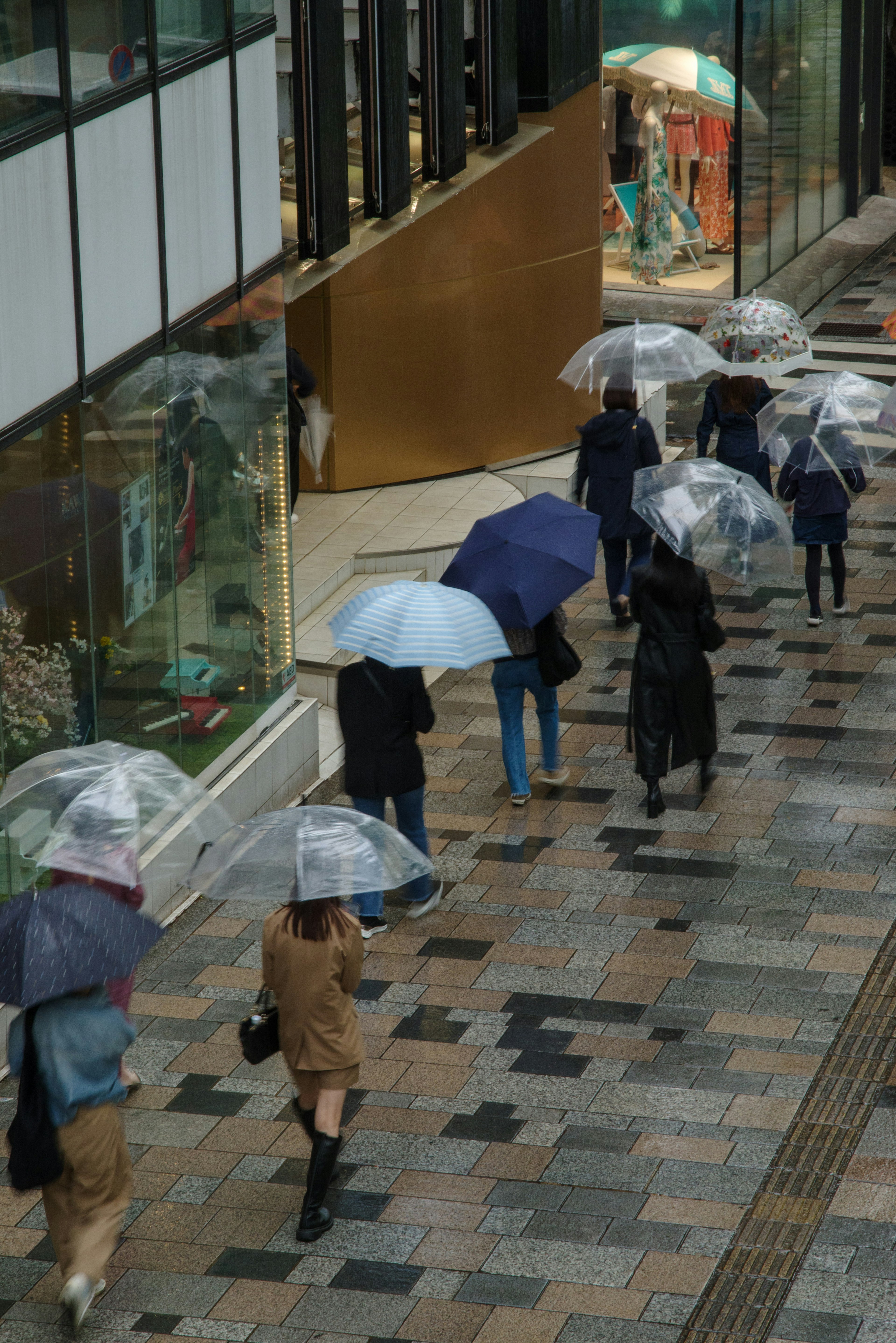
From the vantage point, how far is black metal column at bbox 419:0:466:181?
45.4ft

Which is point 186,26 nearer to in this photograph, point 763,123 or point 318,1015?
point 318,1015

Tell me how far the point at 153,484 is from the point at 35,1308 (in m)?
4.03

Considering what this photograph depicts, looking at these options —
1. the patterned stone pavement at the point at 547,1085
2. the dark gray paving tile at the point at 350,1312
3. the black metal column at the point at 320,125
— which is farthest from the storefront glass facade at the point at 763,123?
the dark gray paving tile at the point at 350,1312

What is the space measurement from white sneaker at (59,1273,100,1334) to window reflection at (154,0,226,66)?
5288 mm

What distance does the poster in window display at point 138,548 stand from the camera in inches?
325

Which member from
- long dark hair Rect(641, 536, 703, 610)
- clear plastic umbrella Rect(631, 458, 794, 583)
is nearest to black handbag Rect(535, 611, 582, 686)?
long dark hair Rect(641, 536, 703, 610)

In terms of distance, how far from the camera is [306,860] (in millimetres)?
Result: 5602

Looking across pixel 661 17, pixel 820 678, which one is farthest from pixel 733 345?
pixel 661 17

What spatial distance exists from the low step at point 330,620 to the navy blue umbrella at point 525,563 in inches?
75.2

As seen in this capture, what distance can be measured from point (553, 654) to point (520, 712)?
42 centimetres

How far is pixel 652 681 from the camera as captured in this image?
30.2ft

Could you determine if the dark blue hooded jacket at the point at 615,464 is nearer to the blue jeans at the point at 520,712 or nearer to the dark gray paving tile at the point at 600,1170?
the blue jeans at the point at 520,712

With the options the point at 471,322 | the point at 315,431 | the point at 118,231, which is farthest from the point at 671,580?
the point at 471,322

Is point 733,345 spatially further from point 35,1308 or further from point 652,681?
point 35,1308
